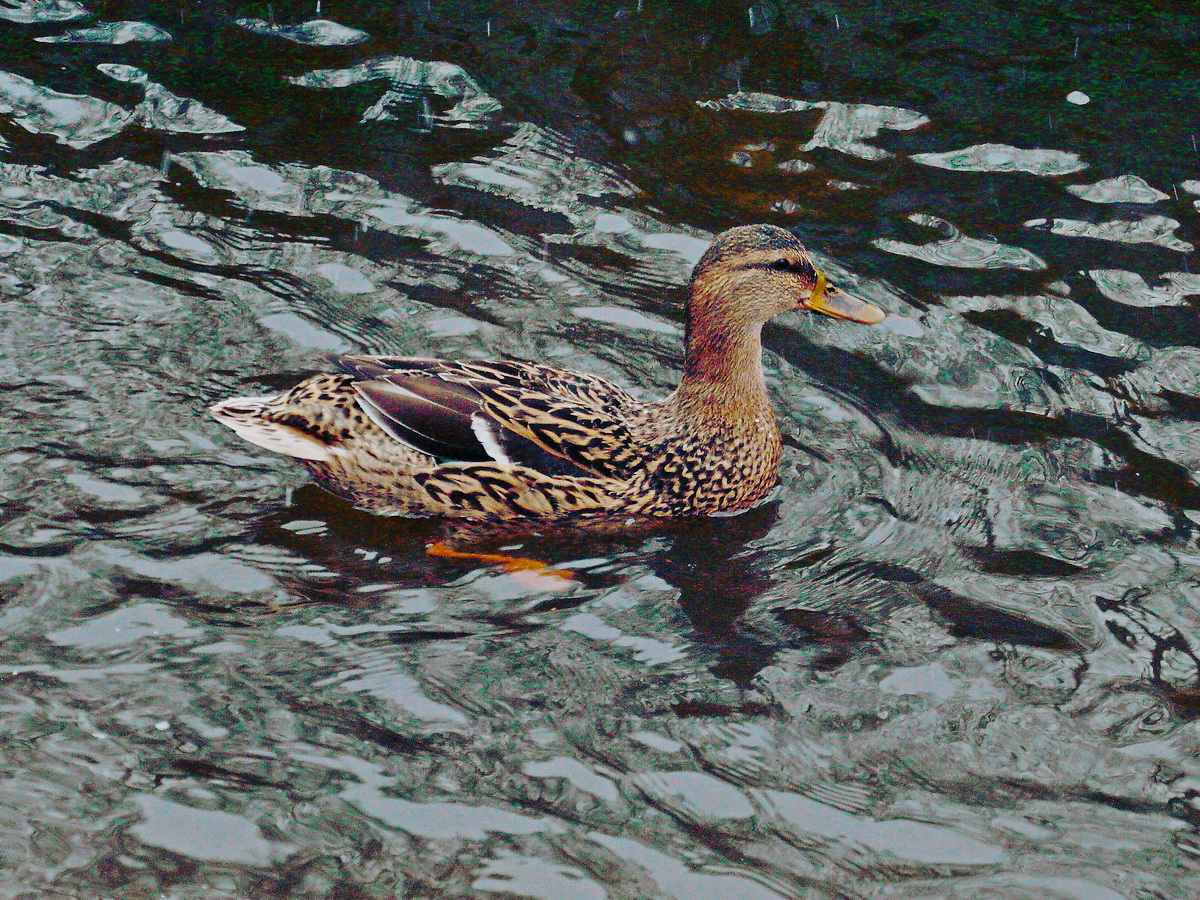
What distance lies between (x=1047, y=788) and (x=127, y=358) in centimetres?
474

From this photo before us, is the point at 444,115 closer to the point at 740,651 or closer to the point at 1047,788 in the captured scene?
the point at 740,651

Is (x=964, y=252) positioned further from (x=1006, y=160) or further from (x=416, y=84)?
(x=416, y=84)

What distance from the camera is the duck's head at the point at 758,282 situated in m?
6.50

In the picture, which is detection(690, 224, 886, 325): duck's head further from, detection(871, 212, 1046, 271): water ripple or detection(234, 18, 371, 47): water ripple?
detection(234, 18, 371, 47): water ripple

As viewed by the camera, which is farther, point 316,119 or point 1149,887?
point 316,119

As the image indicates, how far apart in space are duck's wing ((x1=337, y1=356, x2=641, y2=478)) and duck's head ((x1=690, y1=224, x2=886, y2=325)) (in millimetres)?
736

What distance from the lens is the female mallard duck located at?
634 centimetres

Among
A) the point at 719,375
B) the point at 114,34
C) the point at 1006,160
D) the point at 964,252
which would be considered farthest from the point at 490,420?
the point at 114,34

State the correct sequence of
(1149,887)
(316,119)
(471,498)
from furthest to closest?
(316,119) → (471,498) → (1149,887)

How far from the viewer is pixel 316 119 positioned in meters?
9.30

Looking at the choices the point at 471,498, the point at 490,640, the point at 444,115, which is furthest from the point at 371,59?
the point at 490,640

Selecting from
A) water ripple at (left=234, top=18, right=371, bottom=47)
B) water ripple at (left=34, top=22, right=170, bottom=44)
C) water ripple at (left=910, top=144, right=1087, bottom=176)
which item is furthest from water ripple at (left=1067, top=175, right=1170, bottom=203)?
water ripple at (left=34, top=22, right=170, bottom=44)

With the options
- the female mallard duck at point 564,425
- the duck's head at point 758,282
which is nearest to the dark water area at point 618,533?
the female mallard duck at point 564,425

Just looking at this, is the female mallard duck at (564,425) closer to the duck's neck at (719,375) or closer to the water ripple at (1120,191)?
the duck's neck at (719,375)
